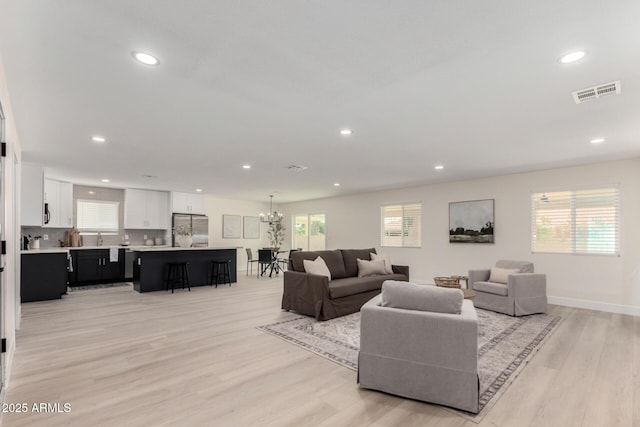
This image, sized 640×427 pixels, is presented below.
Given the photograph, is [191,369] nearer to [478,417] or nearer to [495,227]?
[478,417]

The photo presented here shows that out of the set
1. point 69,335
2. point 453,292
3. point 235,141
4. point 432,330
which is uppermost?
point 235,141

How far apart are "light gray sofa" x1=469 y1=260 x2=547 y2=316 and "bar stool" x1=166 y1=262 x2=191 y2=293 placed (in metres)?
5.92

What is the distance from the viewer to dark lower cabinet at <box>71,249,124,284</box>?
7488 millimetres

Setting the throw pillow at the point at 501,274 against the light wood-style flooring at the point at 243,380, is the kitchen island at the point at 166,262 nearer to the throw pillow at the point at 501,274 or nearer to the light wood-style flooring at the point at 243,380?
the light wood-style flooring at the point at 243,380

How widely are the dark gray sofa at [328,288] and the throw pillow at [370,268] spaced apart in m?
0.12

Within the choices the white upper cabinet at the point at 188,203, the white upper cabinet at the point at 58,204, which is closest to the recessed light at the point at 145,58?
the white upper cabinet at the point at 58,204

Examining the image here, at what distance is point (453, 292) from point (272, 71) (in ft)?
7.19

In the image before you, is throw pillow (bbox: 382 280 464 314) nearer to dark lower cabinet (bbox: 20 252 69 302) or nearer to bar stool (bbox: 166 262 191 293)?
bar stool (bbox: 166 262 191 293)

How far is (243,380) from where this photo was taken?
9.05 ft

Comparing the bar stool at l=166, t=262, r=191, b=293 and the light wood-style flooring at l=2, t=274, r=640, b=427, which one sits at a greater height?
the bar stool at l=166, t=262, r=191, b=293

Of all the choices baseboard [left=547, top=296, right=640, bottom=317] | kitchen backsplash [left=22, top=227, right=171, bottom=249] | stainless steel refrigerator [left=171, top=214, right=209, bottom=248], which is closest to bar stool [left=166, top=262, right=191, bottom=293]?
stainless steel refrigerator [left=171, top=214, right=209, bottom=248]

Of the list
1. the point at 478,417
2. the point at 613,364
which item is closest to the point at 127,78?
the point at 478,417

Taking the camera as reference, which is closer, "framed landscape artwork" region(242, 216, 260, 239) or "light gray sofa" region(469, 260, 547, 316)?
"light gray sofa" region(469, 260, 547, 316)

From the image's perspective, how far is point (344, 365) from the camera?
121 inches
